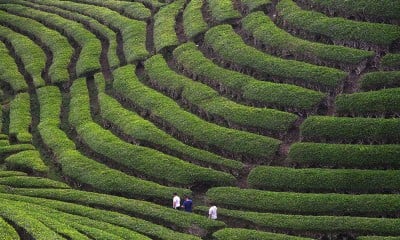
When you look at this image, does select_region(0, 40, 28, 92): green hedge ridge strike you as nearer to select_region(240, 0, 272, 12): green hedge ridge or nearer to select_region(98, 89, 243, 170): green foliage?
select_region(98, 89, 243, 170): green foliage

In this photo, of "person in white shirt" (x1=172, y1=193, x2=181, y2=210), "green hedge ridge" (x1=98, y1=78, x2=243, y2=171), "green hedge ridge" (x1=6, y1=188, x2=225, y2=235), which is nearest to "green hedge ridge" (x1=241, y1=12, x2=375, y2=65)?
"green hedge ridge" (x1=98, y1=78, x2=243, y2=171)

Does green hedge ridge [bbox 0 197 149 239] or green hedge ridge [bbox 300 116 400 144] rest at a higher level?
green hedge ridge [bbox 300 116 400 144]

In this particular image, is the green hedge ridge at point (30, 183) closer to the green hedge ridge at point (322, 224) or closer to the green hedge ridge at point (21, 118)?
the green hedge ridge at point (21, 118)

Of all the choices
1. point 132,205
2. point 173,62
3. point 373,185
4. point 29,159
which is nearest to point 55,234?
point 132,205

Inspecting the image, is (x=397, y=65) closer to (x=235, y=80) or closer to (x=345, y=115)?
(x=345, y=115)

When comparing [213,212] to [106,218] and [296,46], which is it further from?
[296,46]

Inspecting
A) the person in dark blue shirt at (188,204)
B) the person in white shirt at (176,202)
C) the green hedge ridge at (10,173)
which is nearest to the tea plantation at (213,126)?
the green hedge ridge at (10,173)
